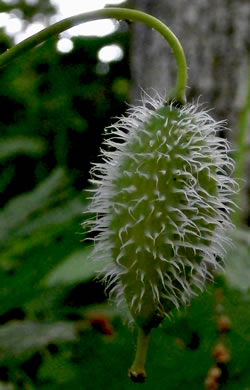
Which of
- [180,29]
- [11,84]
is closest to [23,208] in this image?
[180,29]

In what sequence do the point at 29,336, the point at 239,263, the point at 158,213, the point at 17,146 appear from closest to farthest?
the point at 158,213, the point at 239,263, the point at 29,336, the point at 17,146

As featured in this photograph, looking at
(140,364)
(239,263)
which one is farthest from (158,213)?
(239,263)

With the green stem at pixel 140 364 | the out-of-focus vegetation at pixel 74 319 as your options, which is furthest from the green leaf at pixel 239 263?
the green stem at pixel 140 364

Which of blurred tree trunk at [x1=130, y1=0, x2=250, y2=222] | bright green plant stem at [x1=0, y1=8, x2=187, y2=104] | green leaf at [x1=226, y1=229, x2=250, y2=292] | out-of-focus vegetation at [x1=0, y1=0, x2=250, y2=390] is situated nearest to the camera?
bright green plant stem at [x1=0, y1=8, x2=187, y2=104]

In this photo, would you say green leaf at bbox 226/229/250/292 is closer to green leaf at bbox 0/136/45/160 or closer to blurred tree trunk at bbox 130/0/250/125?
blurred tree trunk at bbox 130/0/250/125

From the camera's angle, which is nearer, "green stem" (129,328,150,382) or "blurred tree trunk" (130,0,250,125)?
"green stem" (129,328,150,382)

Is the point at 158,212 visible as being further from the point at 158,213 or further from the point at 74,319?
the point at 74,319

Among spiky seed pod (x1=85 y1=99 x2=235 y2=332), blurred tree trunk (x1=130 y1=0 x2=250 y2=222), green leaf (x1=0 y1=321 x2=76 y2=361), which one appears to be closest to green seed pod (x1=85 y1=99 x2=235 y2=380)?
spiky seed pod (x1=85 y1=99 x2=235 y2=332)
